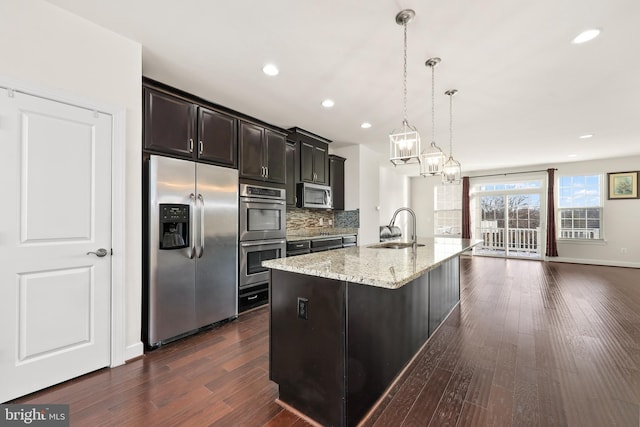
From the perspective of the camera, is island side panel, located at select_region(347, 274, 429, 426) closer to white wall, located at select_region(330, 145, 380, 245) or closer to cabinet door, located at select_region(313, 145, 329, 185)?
cabinet door, located at select_region(313, 145, 329, 185)

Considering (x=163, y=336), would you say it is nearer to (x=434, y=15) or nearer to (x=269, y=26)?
(x=269, y=26)

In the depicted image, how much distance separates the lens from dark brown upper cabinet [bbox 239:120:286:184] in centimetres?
341

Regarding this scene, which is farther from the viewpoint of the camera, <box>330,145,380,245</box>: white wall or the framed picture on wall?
the framed picture on wall

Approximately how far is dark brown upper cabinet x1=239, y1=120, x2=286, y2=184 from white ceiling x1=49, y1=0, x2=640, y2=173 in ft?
1.06

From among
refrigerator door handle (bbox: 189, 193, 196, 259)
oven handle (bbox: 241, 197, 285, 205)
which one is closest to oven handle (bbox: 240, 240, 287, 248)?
oven handle (bbox: 241, 197, 285, 205)

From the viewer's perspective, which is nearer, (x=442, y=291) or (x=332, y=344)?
(x=332, y=344)

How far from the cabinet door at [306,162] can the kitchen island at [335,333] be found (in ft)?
9.85

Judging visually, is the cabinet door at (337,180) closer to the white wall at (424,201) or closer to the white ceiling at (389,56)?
the white ceiling at (389,56)

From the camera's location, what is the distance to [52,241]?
6.21ft

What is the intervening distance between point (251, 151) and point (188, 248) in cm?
147

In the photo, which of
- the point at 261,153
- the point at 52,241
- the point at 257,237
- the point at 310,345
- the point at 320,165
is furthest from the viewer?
the point at 320,165

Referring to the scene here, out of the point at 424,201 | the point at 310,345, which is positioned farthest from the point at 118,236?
the point at 424,201

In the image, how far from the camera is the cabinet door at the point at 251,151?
3.39 m

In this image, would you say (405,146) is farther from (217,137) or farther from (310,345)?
(217,137)
